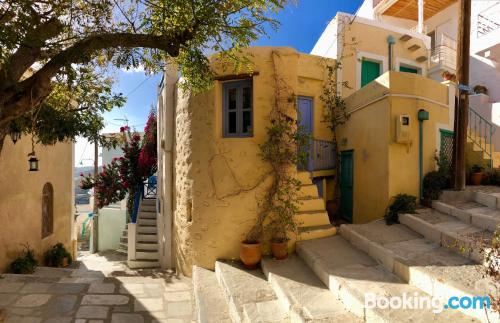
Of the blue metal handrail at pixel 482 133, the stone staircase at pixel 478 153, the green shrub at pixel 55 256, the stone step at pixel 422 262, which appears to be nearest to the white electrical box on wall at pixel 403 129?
the stone step at pixel 422 262

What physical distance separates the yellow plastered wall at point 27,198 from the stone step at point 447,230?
946 centimetres

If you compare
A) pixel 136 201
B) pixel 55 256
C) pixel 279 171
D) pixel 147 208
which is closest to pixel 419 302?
pixel 279 171

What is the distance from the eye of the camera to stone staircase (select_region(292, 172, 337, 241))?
5910 millimetres

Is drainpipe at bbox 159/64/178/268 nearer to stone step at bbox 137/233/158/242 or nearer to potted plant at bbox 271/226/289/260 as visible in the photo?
stone step at bbox 137/233/158/242

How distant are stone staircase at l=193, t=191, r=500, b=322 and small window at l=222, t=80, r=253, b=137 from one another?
8.79 feet

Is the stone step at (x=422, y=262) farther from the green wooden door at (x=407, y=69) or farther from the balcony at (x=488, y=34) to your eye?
the balcony at (x=488, y=34)

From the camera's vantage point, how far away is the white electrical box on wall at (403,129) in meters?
6.40

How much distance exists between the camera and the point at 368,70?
35.5ft

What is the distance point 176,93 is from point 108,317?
4854 millimetres

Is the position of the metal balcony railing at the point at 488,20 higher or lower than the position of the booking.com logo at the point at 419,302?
higher

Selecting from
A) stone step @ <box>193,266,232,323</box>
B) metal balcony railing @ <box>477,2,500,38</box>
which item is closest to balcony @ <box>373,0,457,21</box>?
metal balcony railing @ <box>477,2,500,38</box>

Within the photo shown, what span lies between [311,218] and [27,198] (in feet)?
26.1

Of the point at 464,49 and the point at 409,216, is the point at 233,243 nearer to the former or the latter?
the point at 409,216

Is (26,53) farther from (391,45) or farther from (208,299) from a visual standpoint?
(391,45)
